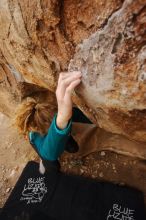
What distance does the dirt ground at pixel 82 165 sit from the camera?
2.11 metres

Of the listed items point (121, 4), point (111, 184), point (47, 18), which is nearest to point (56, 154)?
point (111, 184)

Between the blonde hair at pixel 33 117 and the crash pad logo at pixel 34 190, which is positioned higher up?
the blonde hair at pixel 33 117

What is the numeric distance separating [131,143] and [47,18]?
1146mm

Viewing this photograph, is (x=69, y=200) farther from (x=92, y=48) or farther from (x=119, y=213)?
(x=92, y=48)

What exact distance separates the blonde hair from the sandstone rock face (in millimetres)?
324

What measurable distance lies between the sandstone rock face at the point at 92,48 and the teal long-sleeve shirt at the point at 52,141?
16cm

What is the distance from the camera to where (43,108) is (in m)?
1.90

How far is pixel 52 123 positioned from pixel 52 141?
122 mm

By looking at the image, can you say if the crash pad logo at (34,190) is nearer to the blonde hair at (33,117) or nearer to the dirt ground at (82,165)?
the dirt ground at (82,165)

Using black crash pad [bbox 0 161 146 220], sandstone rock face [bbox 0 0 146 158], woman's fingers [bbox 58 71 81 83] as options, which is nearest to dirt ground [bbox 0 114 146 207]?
black crash pad [bbox 0 161 146 220]

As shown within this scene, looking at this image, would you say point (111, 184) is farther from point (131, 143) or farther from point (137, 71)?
point (137, 71)

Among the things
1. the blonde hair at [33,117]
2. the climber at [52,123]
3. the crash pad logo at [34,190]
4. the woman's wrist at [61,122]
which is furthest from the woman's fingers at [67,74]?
the crash pad logo at [34,190]

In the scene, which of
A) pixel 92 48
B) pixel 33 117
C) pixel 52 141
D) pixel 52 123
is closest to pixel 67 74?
pixel 92 48

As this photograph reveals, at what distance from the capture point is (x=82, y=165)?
2.29m
